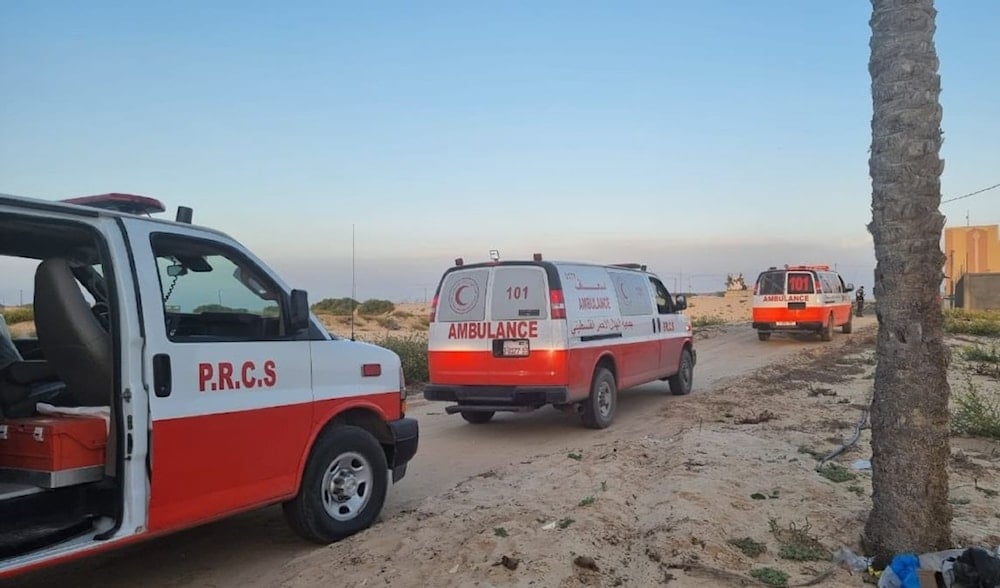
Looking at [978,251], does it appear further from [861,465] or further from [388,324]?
[861,465]

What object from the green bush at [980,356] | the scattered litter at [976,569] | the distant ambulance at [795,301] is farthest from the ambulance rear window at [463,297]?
the distant ambulance at [795,301]

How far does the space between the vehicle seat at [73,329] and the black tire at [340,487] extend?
1459mm

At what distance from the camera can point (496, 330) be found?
30.6 feet

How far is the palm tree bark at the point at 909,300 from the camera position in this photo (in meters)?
4.39

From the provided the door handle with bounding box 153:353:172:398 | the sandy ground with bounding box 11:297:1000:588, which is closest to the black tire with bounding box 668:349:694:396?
the sandy ground with bounding box 11:297:1000:588

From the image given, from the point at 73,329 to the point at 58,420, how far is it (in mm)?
529

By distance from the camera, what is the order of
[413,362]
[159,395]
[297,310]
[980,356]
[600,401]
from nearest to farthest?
1. [159,395]
2. [297,310]
3. [600,401]
4. [413,362]
5. [980,356]

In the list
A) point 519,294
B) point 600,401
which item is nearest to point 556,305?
point 519,294

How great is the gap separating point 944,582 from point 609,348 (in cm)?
628

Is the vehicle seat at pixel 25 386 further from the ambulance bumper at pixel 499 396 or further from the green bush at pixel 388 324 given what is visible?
the green bush at pixel 388 324

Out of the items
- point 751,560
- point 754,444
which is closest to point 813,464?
point 754,444

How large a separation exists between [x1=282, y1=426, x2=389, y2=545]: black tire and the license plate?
3.51 meters

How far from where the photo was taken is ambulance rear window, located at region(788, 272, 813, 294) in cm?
2250

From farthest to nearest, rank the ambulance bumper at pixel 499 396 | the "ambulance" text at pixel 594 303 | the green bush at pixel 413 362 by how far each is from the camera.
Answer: the green bush at pixel 413 362 < the "ambulance" text at pixel 594 303 < the ambulance bumper at pixel 499 396
